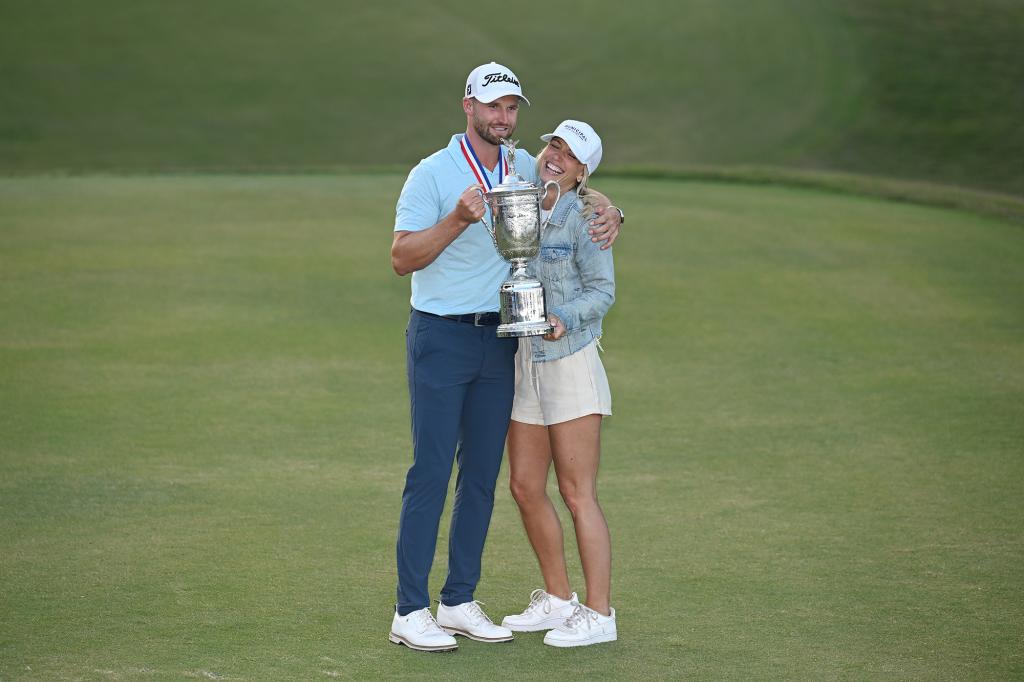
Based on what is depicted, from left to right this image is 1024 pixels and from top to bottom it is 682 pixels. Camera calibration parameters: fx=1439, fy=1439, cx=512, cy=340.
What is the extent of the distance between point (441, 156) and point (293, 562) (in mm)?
1834

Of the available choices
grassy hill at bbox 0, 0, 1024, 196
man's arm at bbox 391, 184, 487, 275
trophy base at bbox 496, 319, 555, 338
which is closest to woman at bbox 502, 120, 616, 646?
trophy base at bbox 496, 319, 555, 338

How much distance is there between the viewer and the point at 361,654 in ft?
16.0

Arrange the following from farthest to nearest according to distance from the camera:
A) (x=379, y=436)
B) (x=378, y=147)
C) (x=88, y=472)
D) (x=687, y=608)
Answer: (x=378, y=147), (x=379, y=436), (x=88, y=472), (x=687, y=608)

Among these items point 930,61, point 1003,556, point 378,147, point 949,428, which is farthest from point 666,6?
point 1003,556

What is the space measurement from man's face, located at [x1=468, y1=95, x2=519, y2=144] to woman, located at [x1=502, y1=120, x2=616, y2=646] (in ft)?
0.55

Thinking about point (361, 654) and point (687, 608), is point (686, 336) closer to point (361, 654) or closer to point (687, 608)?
point (687, 608)

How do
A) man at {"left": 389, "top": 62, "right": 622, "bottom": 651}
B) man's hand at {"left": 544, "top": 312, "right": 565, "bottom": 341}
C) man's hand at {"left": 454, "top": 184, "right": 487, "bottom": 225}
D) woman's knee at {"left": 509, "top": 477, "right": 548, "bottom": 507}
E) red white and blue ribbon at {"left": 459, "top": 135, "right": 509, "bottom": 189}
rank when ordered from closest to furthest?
man's hand at {"left": 454, "top": 184, "right": 487, "bottom": 225}
man's hand at {"left": 544, "top": 312, "right": 565, "bottom": 341}
man at {"left": 389, "top": 62, "right": 622, "bottom": 651}
red white and blue ribbon at {"left": 459, "top": 135, "right": 509, "bottom": 189}
woman's knee at {"left": 509, "top": 477, "right": 548, "bottom": 507}

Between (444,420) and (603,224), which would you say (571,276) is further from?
(444,420)

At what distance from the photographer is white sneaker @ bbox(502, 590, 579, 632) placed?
5227 millimetres

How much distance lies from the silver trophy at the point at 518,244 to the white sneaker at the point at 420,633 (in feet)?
3.43

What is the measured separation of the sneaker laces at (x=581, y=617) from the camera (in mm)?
5043

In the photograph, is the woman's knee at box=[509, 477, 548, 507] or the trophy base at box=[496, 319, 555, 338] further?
the woman's knee at box=[509, 477, 548, 507]

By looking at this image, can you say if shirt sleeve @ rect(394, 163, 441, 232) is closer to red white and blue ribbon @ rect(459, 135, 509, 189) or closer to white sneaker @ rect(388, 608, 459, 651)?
red white and blue ribbon @ rect(459, 135, 509, 189)

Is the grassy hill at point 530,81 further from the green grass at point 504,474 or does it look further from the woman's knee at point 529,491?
the woman's knee at point 529,491
